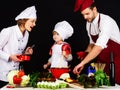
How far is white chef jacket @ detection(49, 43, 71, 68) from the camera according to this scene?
272 centimetres

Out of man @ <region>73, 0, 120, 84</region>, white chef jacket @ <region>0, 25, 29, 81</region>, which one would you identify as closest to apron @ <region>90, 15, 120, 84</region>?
man @ <region>73, 0, 120, 84</region>

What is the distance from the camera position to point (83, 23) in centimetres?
293

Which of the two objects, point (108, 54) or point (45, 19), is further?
point (45, 19)

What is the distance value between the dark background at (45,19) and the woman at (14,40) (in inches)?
6.2

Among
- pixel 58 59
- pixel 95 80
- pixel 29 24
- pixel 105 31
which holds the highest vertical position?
pixel 29 24

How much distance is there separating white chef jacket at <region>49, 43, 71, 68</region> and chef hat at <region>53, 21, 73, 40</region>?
11 centimetres

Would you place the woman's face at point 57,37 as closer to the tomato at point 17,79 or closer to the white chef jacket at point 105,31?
the white chef jacket at point 105,31

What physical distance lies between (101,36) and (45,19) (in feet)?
2.44

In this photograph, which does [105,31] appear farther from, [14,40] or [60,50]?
[14,40]

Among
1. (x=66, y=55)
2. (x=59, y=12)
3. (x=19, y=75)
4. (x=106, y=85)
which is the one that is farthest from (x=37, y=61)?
(x=106, y=85)

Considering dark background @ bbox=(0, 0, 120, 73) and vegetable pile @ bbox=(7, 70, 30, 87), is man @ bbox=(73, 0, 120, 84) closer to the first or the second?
dark background @ bbox=(0, 0, 120, 73)

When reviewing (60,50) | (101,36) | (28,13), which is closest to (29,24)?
(28,13)

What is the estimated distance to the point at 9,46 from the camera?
108 inches

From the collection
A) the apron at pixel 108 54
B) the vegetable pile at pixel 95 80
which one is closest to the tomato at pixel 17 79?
the vegetable pile at pixel 95 80
